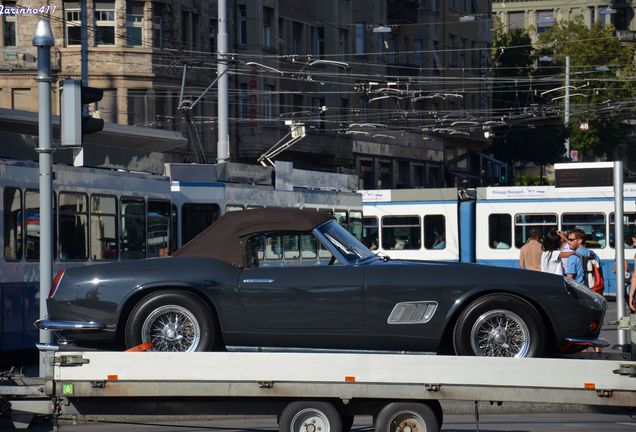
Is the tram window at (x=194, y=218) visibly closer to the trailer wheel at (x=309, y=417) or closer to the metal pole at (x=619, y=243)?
the metal pole at (x=619, y=243)

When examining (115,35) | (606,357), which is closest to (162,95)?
(115,35)

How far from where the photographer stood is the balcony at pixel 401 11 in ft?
211

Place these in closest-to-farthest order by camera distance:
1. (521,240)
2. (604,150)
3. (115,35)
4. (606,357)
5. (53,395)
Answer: (53,395), (606,357), (521,240), (115,35), (604,150)

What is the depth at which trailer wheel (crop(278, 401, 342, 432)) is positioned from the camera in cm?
923

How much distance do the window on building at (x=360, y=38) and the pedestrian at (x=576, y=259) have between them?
42.0 metres

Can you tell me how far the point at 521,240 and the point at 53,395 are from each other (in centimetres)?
2806

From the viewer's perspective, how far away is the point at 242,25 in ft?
164

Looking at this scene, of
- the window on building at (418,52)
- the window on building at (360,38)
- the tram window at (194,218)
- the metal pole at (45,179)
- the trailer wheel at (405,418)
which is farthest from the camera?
the window on building at (418,52)

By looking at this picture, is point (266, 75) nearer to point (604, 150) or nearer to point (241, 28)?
point (241, 28)

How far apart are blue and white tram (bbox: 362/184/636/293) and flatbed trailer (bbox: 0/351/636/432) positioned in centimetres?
2506

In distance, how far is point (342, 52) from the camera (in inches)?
2285

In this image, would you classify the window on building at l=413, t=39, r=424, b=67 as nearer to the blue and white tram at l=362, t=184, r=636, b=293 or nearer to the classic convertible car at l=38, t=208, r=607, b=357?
the blue and white tram at l=362, t=184, r=636, b=293

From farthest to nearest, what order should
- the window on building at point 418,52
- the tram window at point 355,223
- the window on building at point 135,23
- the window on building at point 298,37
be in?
the window on building at point 418,52
the window on building at point 298,37
the window on building at point 135,23
the tram window at point 355,223

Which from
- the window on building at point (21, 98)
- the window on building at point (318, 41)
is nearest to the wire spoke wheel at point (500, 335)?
the window on building at point (21, 98)
